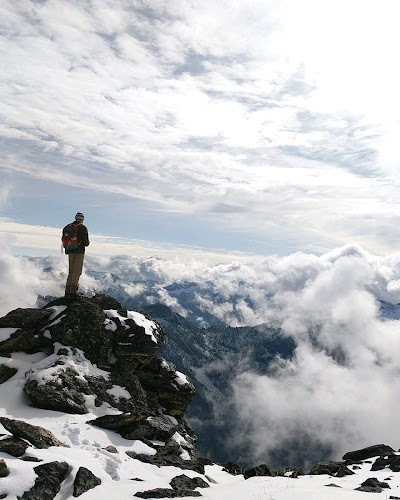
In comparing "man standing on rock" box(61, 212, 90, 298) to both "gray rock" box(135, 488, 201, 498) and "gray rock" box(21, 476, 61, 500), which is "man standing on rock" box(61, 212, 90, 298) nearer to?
"gray rock" box(21, 476, 61, 500)

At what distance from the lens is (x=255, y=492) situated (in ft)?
57.4

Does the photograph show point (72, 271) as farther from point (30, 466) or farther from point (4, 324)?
point (30, 466)

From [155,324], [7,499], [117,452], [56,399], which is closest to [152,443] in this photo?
[117,452]

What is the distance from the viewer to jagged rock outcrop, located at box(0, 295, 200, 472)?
25.0m

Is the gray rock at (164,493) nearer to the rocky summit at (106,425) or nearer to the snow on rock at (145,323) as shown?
the rocky summit at (106,425)

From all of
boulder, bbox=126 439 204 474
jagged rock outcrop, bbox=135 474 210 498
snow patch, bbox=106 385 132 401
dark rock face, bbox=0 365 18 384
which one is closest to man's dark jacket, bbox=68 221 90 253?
dark rock face, bbox=0 365 18 384

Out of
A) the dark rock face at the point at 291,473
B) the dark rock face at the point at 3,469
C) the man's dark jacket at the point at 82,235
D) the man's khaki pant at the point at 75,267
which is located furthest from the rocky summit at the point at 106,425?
the man's dark jacket at the point at 82,235

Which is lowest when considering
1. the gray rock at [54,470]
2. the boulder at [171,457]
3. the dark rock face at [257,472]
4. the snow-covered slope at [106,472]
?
the dark rock face at [257,472]

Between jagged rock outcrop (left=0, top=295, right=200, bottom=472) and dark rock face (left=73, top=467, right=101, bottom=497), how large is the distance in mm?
3462

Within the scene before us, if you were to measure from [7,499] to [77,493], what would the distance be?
2.59 m

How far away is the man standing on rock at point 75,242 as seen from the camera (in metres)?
33.2

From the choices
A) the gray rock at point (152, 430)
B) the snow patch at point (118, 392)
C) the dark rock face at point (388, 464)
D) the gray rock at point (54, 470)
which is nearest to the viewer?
the gray rock at point (54, 470)

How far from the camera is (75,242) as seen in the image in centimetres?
3328

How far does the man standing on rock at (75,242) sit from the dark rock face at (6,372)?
8.80 m
